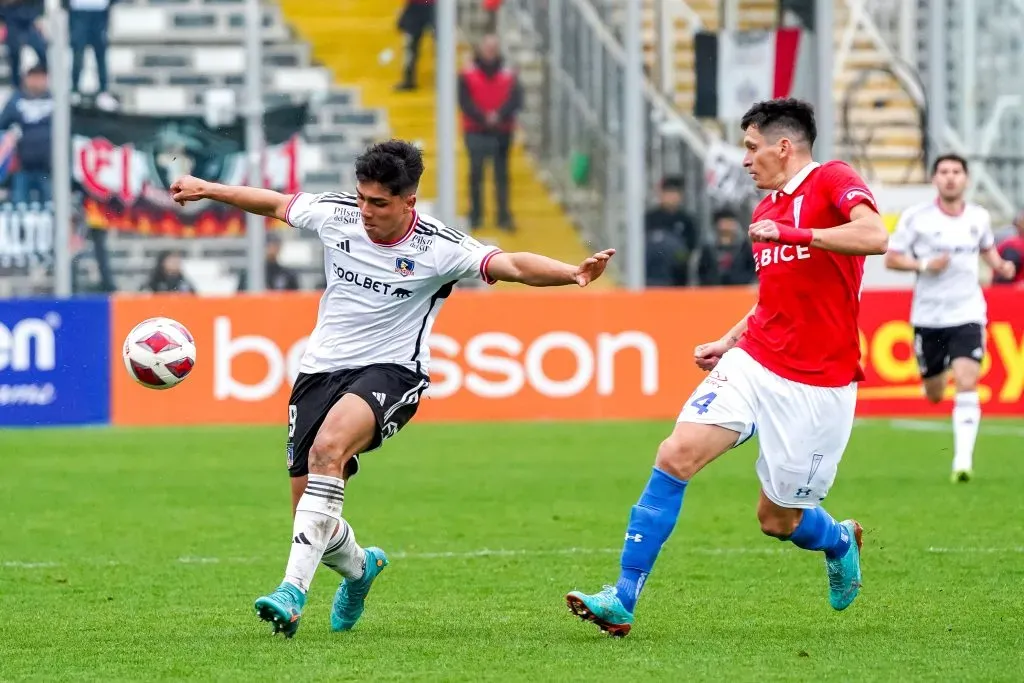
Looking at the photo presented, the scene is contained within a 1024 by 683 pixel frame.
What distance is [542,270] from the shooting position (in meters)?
7.55

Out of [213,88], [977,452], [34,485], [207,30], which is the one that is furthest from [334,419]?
[207,30]

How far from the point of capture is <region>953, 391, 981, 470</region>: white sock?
13617mm

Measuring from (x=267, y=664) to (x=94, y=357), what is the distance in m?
11.7

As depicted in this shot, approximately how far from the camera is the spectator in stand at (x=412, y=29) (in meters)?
21.9

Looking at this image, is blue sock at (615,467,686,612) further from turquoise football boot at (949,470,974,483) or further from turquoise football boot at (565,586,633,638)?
→ turquoise football boot at (949,470,974,483)

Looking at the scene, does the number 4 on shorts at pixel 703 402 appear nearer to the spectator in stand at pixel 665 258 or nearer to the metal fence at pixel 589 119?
the spectator in stand at pixel 665 258

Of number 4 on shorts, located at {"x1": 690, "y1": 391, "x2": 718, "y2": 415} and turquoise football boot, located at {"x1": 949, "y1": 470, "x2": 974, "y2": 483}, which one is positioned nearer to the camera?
number 4 on shorts, located at {"x1": 690, "y1": 391, "x2": 718, "y2": 415}

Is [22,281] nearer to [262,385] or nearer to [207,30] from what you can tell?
[262,385]

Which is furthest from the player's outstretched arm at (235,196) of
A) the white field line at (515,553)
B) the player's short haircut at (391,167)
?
the white field line at (515,553)

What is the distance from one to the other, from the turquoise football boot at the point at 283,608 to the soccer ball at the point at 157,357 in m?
1.49

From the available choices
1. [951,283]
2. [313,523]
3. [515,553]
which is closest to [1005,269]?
[951,283]

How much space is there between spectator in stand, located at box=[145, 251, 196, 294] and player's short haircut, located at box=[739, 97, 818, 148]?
1260cm

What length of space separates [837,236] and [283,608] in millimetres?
2427

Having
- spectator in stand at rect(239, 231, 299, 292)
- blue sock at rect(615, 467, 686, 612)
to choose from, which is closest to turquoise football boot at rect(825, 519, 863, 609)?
blue sock at rect(615, 467, 686, 612)
